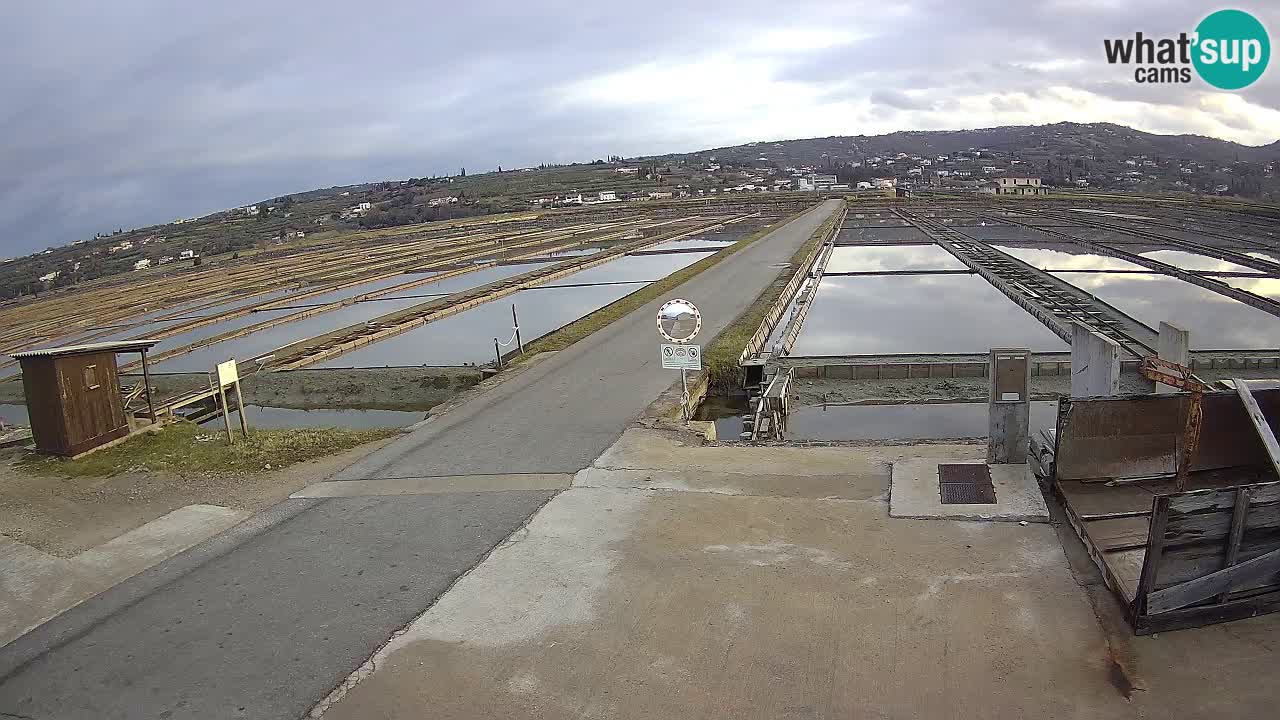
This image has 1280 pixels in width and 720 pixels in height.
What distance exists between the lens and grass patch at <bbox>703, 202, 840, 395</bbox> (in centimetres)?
1521

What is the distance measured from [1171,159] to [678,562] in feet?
759

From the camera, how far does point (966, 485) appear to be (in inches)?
289

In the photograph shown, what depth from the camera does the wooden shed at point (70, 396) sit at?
10648 mm

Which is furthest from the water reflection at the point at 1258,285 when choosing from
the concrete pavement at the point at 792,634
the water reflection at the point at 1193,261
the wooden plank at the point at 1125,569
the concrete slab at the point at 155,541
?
the concrete slab at the point at 155,541

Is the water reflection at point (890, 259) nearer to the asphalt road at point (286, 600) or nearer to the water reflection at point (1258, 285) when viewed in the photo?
the water reflection at point (1258, 285)

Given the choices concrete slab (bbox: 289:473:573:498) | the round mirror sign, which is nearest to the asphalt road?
concrete slab (bbox: 289:473:573:498)

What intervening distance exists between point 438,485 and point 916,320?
53.2ft

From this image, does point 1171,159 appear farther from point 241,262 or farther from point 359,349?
point 359,349

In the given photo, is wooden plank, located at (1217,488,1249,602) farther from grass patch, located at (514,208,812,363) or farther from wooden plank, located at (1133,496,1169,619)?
grass patch, located at (514,208,812,363)

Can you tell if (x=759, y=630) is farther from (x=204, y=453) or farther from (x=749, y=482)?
(x=204, y=453)

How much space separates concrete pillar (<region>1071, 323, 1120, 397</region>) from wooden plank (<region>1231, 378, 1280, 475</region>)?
3.70 ft

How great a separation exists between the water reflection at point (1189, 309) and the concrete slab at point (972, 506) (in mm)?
12596

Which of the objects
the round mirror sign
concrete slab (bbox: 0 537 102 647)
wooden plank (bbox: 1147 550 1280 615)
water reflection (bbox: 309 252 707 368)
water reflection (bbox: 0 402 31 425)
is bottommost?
water reflection (bbox: 0 402 31 425)

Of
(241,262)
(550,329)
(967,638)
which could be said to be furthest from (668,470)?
(241,262)
